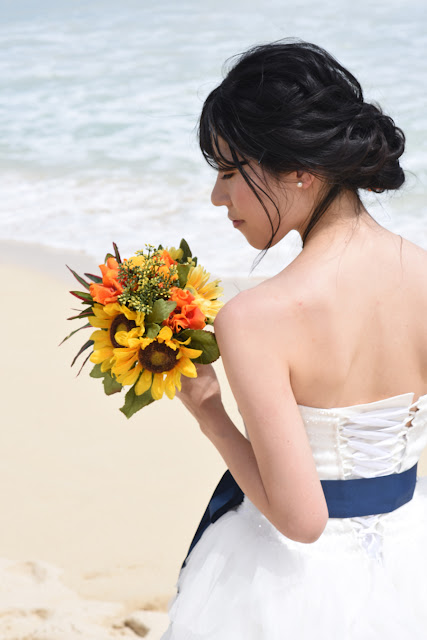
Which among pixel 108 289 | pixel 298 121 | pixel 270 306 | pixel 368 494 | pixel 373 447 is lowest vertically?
pixel 368 494

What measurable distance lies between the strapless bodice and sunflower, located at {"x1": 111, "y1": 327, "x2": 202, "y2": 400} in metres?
0.33

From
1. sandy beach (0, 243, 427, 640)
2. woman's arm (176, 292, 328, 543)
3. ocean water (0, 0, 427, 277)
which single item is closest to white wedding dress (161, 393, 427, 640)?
woman's arm (176, 292, 328, 543)

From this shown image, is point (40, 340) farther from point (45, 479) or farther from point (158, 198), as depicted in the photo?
point (158, 198)

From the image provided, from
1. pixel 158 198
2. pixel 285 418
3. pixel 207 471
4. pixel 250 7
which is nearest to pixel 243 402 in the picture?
pixel 285 418

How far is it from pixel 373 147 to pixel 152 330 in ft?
2.23

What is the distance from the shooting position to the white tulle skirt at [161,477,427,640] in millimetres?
1954

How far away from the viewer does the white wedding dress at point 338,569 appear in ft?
6.37

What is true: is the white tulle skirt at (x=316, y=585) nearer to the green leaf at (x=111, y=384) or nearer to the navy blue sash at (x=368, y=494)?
the navy blue sash at (x=368, y=494)

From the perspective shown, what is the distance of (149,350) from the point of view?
2029 mm

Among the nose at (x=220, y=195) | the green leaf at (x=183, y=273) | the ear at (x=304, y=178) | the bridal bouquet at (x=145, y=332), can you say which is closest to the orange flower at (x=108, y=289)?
the bridal bouquet at (x=145, y=332)

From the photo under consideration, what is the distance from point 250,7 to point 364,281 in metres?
19.0

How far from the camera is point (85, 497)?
15.1 ft

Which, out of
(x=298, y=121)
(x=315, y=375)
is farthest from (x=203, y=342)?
(x=298, y=121)

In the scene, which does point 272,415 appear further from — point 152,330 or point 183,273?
point 183,273
